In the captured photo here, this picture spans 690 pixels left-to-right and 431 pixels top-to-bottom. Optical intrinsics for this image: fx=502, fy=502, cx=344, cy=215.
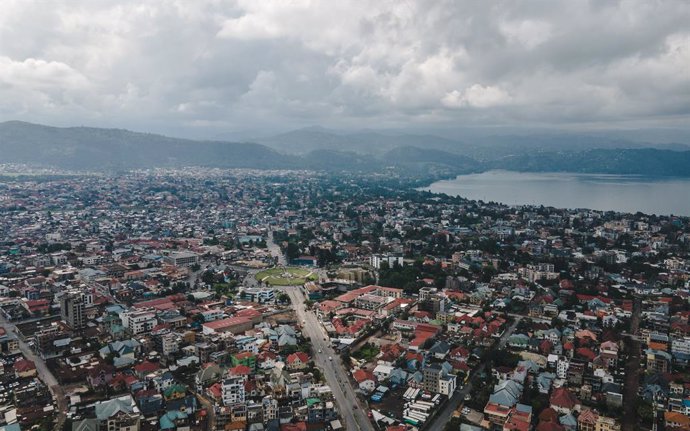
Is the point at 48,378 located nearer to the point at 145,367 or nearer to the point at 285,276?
the point at 145,367

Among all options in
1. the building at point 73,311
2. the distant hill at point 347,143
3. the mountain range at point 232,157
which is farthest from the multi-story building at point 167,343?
the distant hill at point 347,143

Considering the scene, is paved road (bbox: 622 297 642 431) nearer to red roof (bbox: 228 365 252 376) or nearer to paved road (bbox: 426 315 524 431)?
paved road (bbox: 426 315 524 431)

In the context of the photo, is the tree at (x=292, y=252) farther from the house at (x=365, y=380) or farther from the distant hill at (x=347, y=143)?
the distant hill at (x=347, y=143)

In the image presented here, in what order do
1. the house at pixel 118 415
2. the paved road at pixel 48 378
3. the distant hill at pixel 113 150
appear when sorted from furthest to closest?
the distant hill at pixel 113 150 → the paved road at pixel 48 378 → the house at pixel 118 415

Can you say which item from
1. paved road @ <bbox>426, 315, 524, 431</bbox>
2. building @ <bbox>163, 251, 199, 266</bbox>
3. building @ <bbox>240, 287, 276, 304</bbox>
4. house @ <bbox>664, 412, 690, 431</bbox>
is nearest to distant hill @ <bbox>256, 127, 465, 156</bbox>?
building @ <bbox>163, 251, 199, 266</bbox>

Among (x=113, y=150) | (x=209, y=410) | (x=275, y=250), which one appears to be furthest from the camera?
(x=113, y=150)

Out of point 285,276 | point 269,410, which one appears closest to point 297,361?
point 269,410
